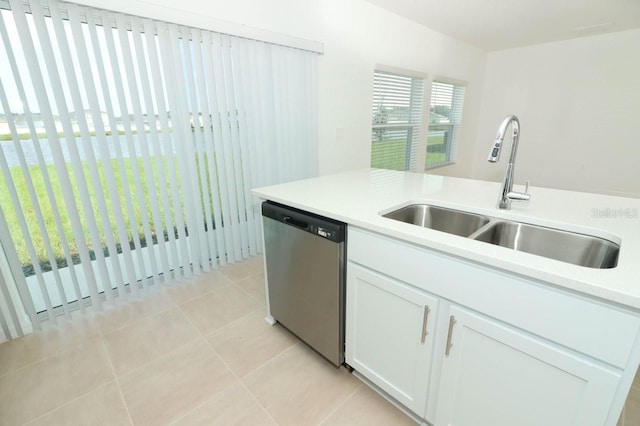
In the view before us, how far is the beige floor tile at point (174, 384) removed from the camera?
1.33 meters

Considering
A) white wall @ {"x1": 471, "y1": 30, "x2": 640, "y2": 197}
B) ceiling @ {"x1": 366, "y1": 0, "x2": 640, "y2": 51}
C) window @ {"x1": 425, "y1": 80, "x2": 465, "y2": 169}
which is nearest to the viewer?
ceiling @ {"x1": 366, "y1": 0, "x2": 640, "y2": 51}

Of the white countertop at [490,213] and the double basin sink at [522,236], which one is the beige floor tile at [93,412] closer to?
the white countertop at [490,213]

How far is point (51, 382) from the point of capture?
1484 mm

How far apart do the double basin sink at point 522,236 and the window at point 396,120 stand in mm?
2387

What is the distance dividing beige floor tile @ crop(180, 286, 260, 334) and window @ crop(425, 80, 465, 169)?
3587mm

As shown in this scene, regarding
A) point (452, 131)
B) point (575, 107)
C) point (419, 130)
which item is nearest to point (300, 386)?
point (419, 130)

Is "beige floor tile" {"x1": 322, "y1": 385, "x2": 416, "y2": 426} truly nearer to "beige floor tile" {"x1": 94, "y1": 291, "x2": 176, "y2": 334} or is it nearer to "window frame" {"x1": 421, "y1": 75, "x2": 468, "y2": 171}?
"beige floor tile" {"x1": 94, "y1": 291, "x2": 176, "y2": 334}

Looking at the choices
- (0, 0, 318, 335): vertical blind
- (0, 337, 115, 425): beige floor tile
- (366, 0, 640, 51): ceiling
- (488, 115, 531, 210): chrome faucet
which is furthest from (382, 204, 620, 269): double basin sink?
(366, 0, 640, 51): ceiling

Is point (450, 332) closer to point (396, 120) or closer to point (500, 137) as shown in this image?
point (500, 137)

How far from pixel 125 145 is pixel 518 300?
2.29 meters

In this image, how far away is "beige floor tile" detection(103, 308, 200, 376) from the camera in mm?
1631

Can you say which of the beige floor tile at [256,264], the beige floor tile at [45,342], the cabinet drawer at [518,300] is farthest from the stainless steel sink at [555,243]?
the beige floor tile at [45,342]

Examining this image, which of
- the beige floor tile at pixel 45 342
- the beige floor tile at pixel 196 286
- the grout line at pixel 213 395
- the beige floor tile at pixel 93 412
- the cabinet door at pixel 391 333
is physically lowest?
the grout line at pixel 213 395

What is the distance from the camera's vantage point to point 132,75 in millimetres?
1842
